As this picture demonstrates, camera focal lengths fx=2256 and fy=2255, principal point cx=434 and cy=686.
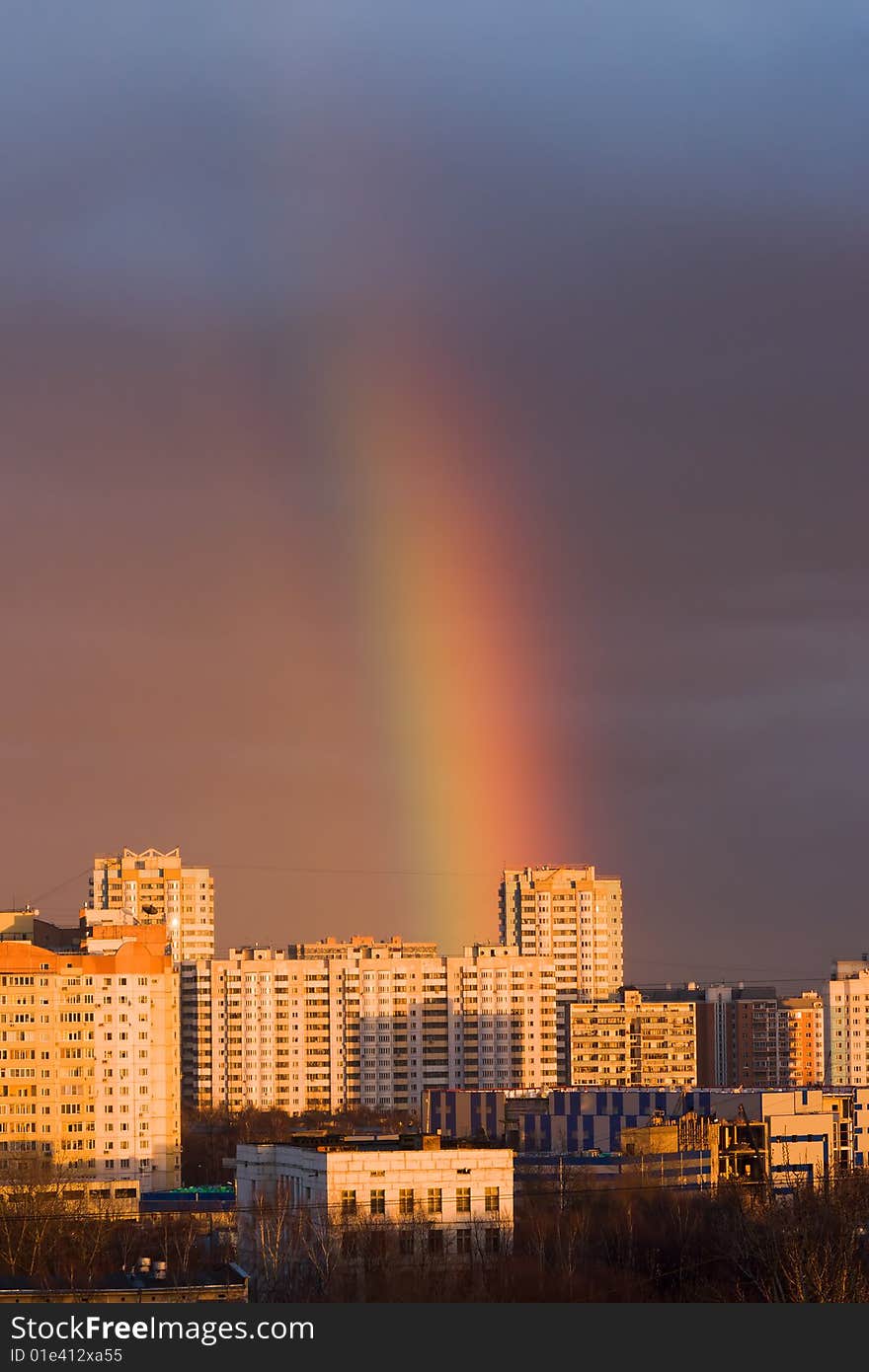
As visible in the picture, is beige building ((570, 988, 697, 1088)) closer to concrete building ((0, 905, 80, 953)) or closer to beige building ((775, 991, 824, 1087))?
beige building ((775, 991, 824, 1087))

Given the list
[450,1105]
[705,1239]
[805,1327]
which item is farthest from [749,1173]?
[805,1327]

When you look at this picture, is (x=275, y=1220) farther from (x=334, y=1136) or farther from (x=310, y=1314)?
(x=310, y=1314)

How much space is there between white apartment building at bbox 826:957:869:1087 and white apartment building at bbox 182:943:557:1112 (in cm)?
1452

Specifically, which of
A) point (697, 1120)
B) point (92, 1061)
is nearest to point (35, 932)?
point (92, 1061)

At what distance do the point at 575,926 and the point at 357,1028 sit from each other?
17996mm

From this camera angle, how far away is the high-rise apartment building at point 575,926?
8794 cm

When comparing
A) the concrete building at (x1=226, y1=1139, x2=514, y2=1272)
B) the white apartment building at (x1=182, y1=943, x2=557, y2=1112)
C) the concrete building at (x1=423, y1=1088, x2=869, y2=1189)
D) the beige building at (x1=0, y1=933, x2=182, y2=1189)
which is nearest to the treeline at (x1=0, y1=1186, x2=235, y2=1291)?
the concrete building at (x1=226, y1=1139, x2=514, y2=1272)

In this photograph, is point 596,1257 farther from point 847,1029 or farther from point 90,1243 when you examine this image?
point 847,1029

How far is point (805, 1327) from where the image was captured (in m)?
10.6

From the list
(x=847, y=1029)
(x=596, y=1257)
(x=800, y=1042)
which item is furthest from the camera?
(x=847, y=1029)

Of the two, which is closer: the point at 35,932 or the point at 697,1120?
the point at 697,1120

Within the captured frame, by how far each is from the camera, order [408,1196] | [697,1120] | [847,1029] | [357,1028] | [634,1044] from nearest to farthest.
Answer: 1. [408,1196]
2. [697,1120]
3. [357,1028]
4. [634,1044]
5. [847,1029]

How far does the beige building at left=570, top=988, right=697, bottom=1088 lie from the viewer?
75438 mm

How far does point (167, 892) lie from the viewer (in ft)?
286
